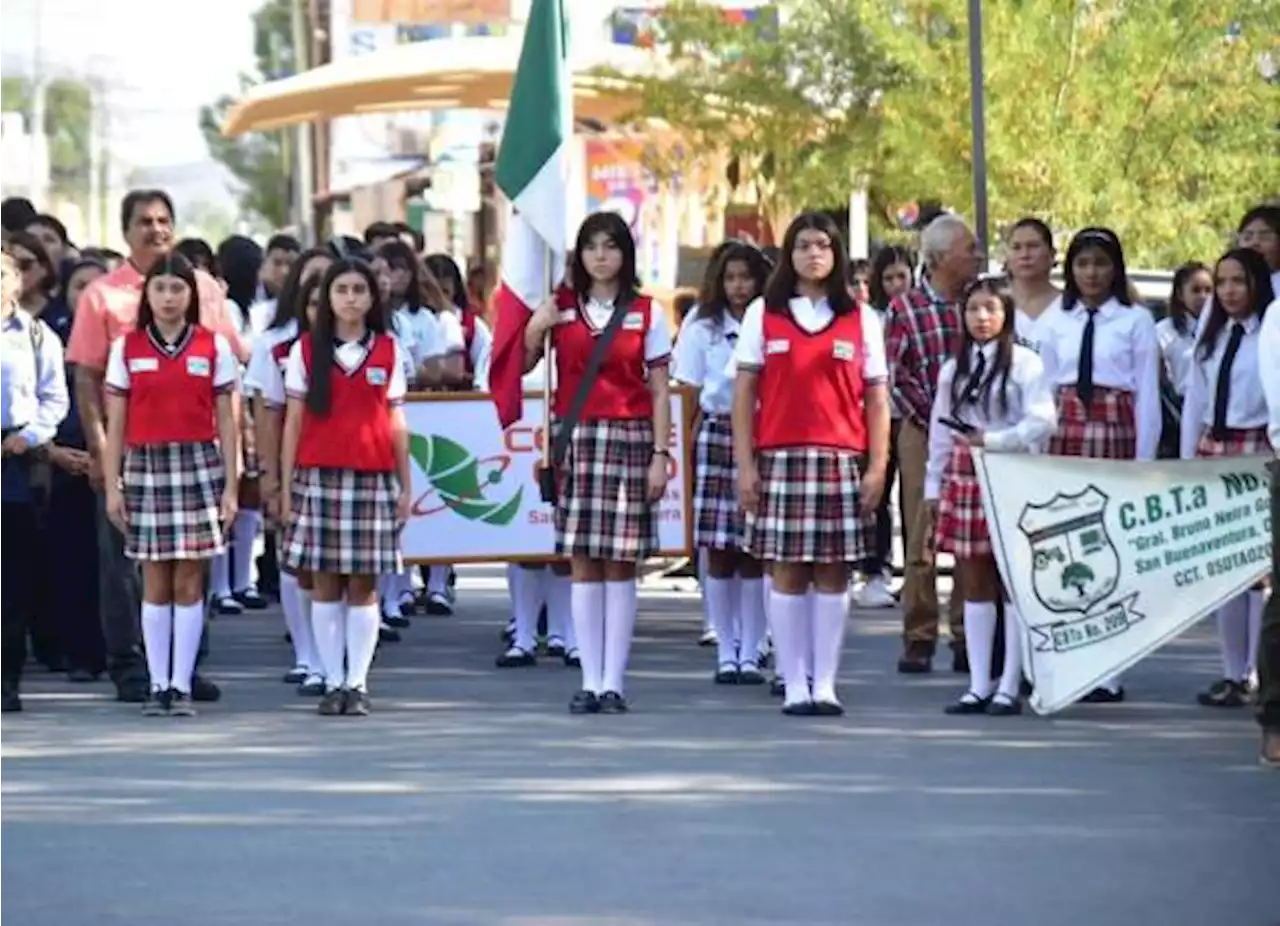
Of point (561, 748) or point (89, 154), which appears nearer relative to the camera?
point (561, 748)

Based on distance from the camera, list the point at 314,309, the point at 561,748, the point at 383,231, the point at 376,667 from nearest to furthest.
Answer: the point at 561,748 < the point at 314,309 < the point at 376,667 < the point at 383,231

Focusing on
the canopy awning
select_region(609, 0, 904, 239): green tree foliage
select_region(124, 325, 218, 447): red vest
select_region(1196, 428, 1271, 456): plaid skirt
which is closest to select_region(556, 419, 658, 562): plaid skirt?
select_region(124, 325, 218, 447): red vest

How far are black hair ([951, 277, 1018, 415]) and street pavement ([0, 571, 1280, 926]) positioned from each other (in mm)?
1241

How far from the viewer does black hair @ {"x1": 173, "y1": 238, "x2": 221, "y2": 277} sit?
64.1ft

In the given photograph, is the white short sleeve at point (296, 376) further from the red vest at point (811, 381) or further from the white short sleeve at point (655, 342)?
the red vest at point (811, 381)

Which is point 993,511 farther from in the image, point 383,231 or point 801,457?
point 383,231

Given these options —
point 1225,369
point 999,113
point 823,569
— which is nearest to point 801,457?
point 823,569

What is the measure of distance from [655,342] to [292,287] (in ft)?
8.25

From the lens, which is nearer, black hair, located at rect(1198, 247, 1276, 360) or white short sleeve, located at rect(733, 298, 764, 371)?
white short sleeve, located at rect(733, 298, 764, 371)

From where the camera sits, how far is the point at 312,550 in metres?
15.0

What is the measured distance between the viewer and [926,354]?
16406 millimetres

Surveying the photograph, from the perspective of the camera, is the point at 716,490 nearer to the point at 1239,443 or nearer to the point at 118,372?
the point at 1239,443

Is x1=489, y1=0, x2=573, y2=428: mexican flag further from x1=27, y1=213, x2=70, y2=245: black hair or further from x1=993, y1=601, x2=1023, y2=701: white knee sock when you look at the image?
x1=27, y1=213, x2=70, y2=245: black hair

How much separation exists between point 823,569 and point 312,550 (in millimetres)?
2019
